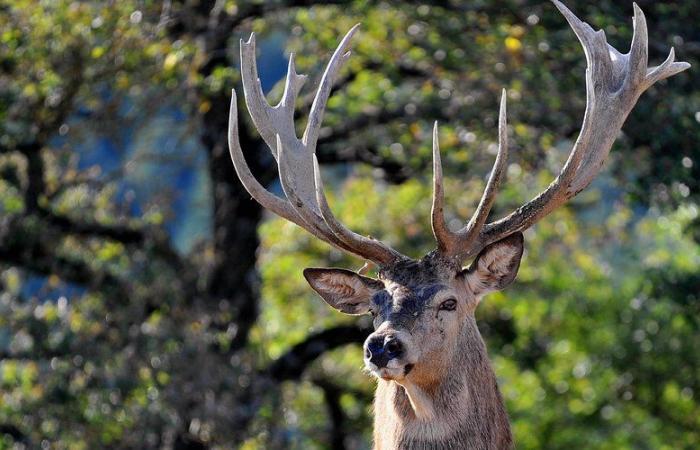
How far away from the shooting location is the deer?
7.08 meters

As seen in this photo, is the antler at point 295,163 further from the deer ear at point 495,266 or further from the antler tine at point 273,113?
the deer ear at point 495,266

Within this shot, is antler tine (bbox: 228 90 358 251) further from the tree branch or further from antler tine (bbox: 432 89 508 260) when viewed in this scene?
the tree branch

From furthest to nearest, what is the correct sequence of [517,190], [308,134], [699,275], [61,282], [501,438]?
[517,190] → [61,282] → [699,275] → [308,134] → [501,438]

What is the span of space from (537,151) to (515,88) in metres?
0.54

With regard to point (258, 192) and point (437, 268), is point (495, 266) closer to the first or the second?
point (437, 268)

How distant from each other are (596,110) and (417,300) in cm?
141

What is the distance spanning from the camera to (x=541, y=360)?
17.7 meters

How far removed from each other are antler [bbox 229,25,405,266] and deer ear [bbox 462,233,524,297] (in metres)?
0.39

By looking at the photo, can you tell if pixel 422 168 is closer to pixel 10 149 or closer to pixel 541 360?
pixel 10 149

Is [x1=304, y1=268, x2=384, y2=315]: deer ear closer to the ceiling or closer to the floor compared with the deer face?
closer to the floor

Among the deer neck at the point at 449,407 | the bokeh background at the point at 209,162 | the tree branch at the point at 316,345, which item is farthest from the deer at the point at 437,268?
the tree branch at the point at 316,345

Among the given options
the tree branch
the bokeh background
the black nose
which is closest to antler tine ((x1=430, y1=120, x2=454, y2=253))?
the black nose

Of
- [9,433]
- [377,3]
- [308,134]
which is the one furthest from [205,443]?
[308,134]

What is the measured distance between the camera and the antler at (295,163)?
7.50m
